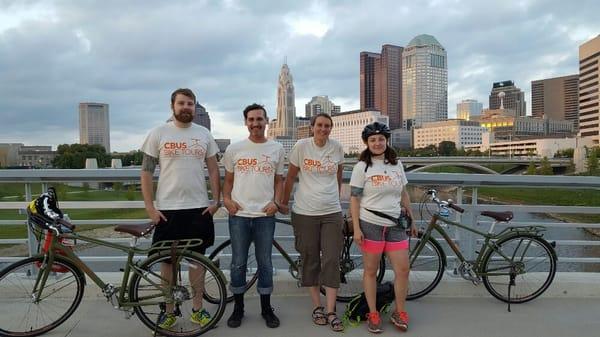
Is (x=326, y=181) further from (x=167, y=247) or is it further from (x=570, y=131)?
(x=570, y=131)

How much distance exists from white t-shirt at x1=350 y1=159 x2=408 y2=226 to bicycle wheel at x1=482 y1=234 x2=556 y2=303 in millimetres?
1250

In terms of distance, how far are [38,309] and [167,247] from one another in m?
1.12

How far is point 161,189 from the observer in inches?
132

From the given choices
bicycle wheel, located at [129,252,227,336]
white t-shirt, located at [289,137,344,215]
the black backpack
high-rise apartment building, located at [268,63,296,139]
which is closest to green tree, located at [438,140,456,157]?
high-rise apartment building, located at [268,63,296,139]

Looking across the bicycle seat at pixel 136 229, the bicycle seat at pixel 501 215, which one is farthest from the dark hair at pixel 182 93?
the bicycle seat at pixel 501 215

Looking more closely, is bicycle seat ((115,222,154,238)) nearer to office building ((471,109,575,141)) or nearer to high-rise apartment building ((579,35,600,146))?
high-rise apartment building ((579,35,600,146))

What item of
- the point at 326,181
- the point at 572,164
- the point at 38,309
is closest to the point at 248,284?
the point at 326,181

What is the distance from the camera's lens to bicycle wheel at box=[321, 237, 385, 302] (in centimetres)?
404

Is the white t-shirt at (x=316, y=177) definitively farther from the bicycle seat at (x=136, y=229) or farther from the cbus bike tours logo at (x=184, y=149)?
the bicycle seat at (x=136, y=229)

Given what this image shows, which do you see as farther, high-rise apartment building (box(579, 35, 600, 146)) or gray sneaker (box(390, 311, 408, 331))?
high-rise apartment building (box(579, 35, 600, 146))

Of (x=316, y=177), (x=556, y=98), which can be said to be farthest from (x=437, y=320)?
(x=556, y=98)

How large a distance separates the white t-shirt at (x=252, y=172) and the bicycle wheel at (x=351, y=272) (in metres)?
0.99

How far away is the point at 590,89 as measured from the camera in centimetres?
10306

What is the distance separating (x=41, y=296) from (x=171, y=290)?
98 cm
